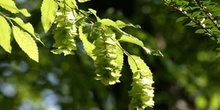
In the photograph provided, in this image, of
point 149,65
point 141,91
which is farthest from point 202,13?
point 149,65

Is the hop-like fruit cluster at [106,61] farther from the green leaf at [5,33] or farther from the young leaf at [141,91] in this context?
the green leaf at [5,33]

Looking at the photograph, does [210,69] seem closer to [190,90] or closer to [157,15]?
[190,90]

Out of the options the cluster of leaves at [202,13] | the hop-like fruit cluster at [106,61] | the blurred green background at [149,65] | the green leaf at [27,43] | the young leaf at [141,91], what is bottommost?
the blurred green background at [149,65]

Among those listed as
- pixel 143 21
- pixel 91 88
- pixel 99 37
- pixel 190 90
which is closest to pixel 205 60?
pixel 190 90

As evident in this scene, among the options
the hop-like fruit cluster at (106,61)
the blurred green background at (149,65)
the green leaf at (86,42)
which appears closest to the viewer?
the hop-like fruit cluster at (106,61)

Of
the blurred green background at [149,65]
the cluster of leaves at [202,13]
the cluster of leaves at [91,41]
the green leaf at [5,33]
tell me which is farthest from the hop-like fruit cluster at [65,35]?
the blurred green background at [149,65]

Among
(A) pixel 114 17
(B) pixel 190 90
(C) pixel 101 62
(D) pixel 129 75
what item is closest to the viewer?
(C) pixel 101 62
